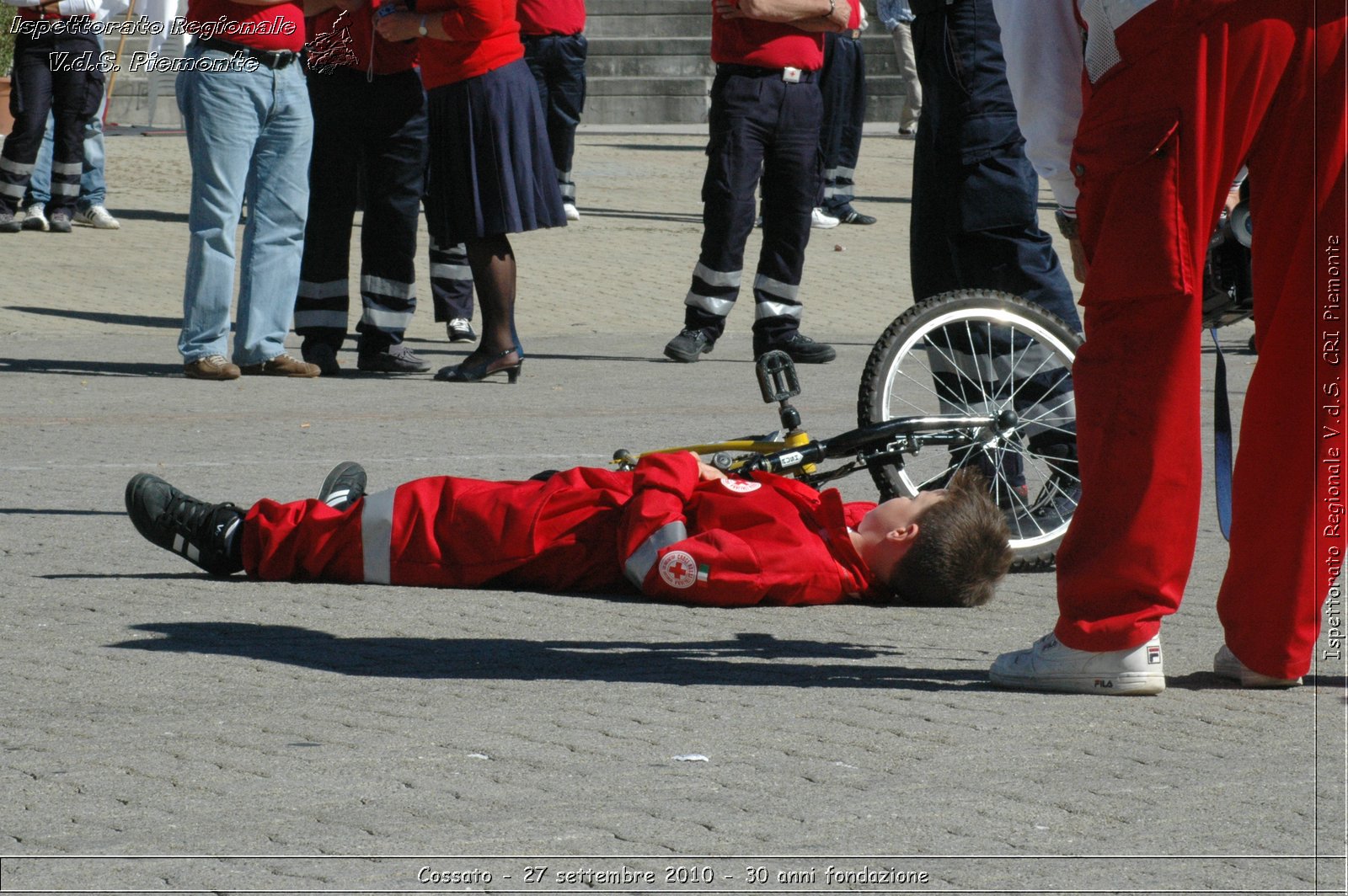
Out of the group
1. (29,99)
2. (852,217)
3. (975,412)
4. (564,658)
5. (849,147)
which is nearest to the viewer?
(564,658)

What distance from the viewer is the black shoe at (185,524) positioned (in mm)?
4945

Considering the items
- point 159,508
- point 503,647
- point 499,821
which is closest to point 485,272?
point 159,508

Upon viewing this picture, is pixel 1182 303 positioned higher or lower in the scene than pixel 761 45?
lower

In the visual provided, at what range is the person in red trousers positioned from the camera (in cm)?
362

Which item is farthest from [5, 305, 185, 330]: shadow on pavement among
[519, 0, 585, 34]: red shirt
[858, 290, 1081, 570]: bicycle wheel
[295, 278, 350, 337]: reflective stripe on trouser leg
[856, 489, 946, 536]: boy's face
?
[856, 489, 946, 536]: boy's face

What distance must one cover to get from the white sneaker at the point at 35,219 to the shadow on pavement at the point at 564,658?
33.4ft

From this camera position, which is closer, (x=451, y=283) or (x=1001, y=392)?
(x=1001, y=392)

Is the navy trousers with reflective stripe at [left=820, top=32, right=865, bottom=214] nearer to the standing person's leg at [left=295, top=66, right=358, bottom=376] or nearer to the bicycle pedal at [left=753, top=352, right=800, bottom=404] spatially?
the standing person's leg at [left=295, top=66, right=358, bottom=376]

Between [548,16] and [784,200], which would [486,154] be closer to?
[784,200]

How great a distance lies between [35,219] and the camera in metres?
13.9

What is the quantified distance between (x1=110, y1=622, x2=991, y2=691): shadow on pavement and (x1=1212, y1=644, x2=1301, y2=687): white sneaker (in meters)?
0.50

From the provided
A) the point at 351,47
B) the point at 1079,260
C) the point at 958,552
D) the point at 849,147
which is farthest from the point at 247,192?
the point at 849,147

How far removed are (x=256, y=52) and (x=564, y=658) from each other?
16.4 feet

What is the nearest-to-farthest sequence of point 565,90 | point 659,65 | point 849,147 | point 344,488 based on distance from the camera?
point 344,488 < point 565,90 < point 849,147 < point 659,65
